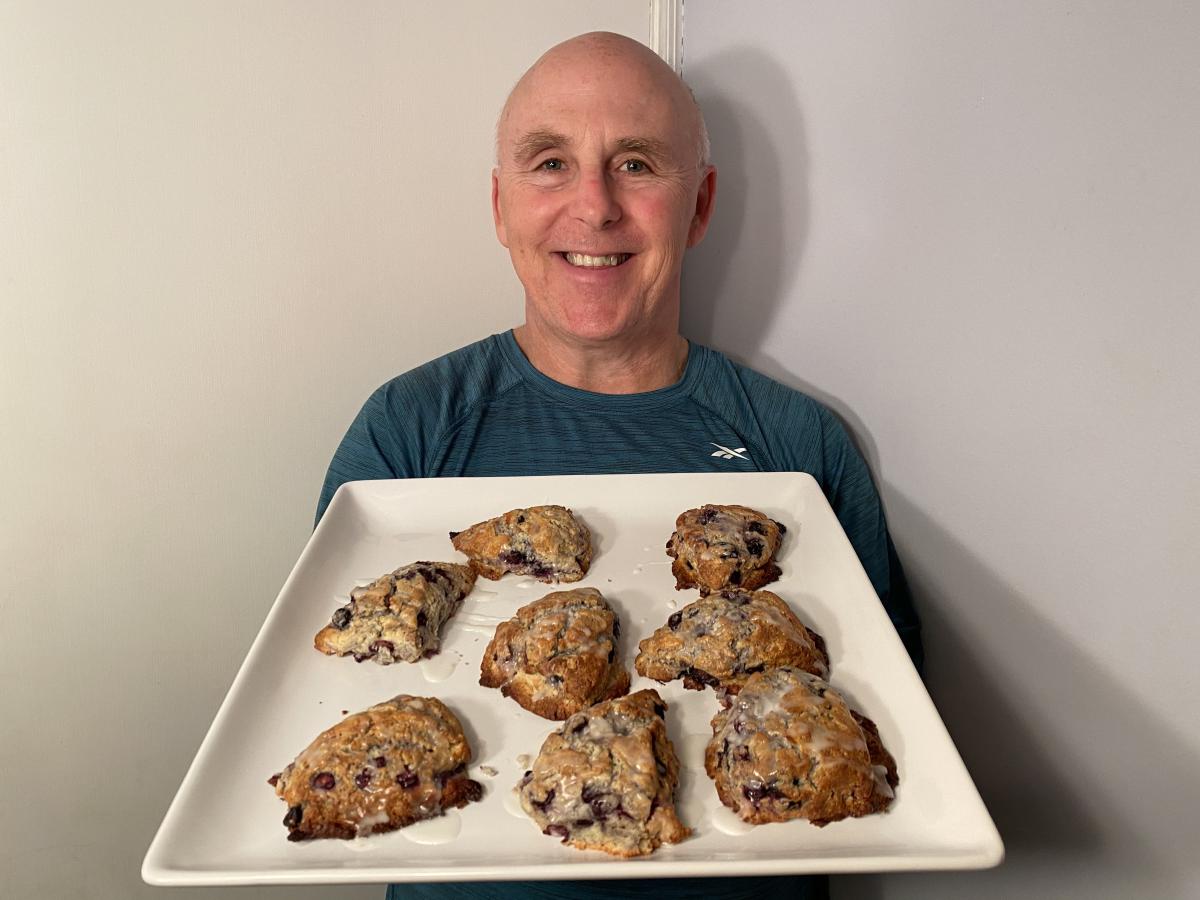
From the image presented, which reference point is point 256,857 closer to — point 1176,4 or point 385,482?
point 385,482

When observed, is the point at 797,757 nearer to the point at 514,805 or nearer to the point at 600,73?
the point at 514,805

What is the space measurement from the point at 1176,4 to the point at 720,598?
93 centimetres

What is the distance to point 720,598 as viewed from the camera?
1248 millimetres

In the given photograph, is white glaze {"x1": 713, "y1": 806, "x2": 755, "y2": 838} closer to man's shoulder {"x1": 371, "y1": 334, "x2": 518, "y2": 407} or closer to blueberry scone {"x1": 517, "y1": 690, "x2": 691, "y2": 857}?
blueberry scone {"x1": 517, "y1": 690, "x2": 691, "y2": 857}

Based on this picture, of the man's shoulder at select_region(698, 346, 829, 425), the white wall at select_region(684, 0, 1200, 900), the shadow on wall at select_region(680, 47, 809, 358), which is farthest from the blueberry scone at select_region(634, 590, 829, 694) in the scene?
the shadow on wall at select_region(680, 47, 809, 358)

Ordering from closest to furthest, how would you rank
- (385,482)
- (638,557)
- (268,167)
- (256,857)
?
1. (256,857)
2. (638,557)
3. (385,482)
4. (268,167)

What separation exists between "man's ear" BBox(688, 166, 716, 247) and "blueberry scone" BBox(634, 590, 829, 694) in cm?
100

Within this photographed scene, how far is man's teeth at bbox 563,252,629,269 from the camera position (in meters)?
1.73

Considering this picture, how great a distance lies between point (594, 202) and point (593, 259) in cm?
13

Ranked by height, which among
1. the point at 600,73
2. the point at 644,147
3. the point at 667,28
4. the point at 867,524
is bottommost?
the point at 867,524

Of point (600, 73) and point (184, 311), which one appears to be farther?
point (184, 311)

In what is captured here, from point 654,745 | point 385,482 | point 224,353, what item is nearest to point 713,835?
point 654,745

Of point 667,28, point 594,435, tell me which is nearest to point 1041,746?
point 594,435

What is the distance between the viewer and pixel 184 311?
78.1 inches
